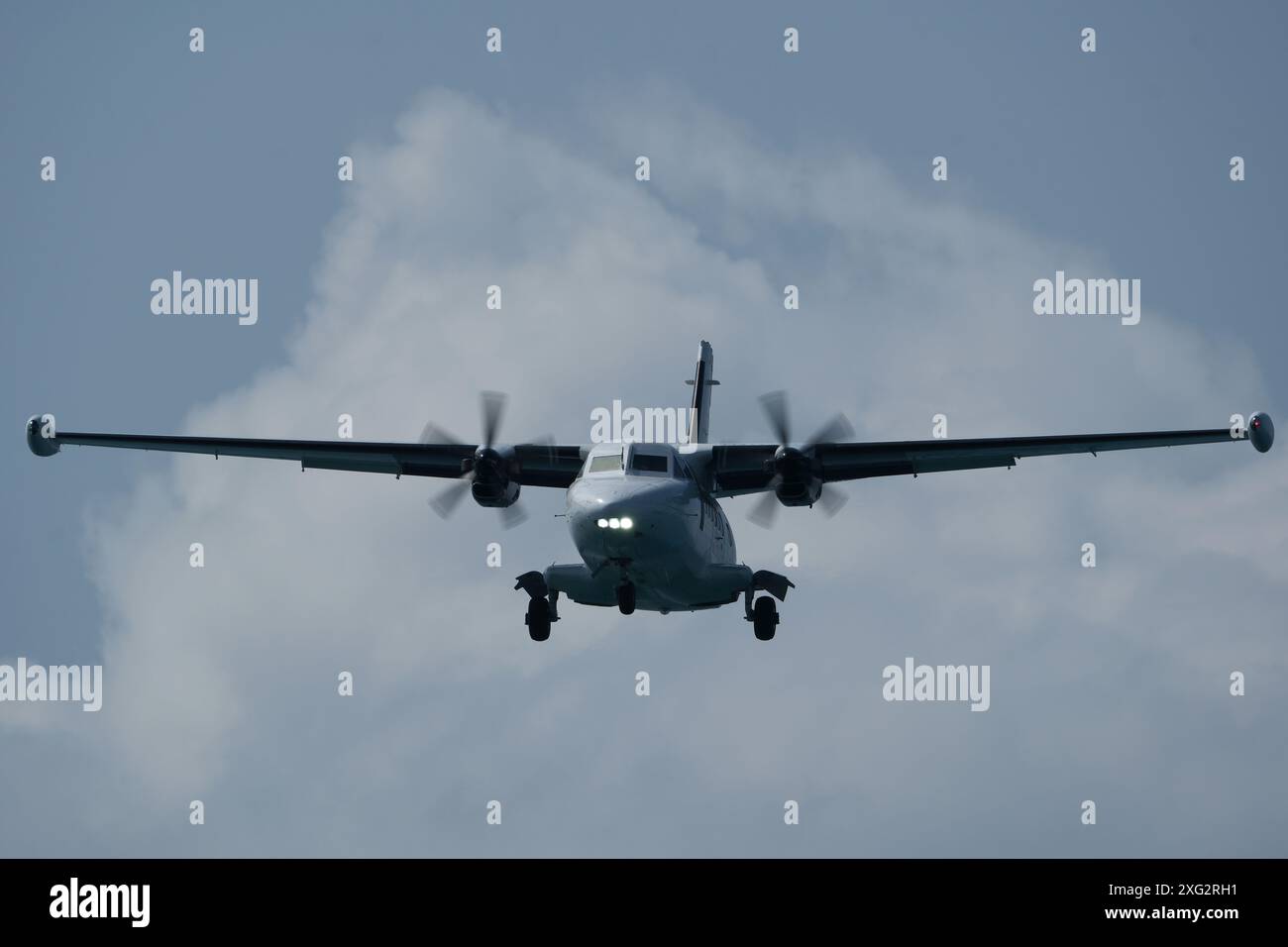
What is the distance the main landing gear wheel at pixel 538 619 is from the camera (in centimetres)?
2834

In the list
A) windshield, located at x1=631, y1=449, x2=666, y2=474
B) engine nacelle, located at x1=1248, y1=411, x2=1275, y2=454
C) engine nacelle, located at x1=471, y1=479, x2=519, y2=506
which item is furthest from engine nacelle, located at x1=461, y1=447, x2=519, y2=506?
engine nacelle, located at x1=1248, y1=411, x2=1275, y2=454

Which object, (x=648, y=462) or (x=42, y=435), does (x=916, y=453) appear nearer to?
(x=648, y=462)

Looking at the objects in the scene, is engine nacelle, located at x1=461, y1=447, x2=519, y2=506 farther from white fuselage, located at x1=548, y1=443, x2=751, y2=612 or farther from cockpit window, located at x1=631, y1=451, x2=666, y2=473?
cockpit window, located at x1=631, y1=451, x2=666, y2=473

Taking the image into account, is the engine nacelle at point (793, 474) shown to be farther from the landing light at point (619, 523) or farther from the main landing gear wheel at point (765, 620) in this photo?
the landing light at point (619, 523)

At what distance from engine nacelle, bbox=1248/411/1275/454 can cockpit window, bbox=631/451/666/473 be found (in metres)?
9.44

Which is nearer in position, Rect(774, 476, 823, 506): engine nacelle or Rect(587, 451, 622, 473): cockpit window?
Rect(587, 451, 622, 473): cockpit window

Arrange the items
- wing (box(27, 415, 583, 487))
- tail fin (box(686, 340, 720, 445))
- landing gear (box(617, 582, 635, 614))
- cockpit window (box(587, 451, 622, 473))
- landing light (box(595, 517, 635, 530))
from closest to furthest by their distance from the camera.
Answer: landing light (box(595, 517, 635, 530)) → landing gear (box(617, 582, 635, 614)) → cockpit window (box(587, 451, 622, 473)) → wing (box(27, 415, 583, 487)) → tail fin (box(686, 340, 720, 445))

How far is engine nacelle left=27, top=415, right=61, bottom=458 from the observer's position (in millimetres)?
28797

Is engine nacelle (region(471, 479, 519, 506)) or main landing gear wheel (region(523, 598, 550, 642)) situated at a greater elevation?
engine nacelle (region(471, 479, 519, 506))

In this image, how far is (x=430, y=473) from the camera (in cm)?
3148
